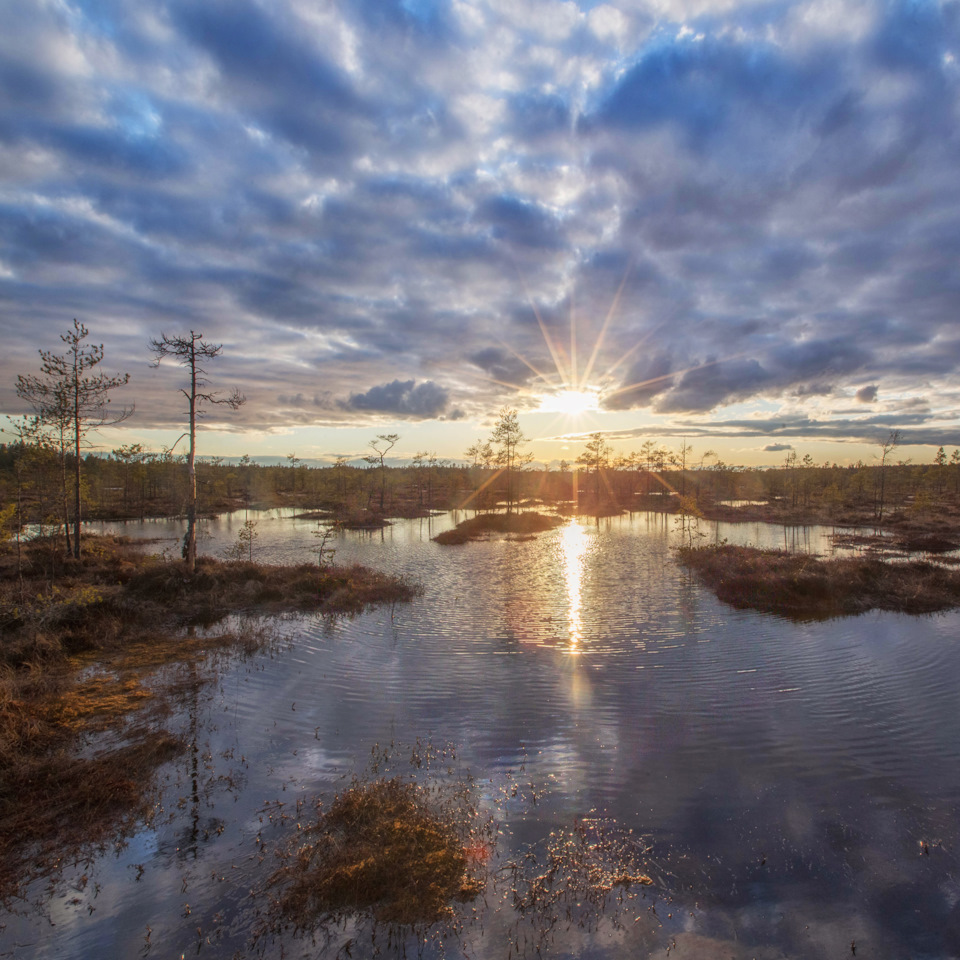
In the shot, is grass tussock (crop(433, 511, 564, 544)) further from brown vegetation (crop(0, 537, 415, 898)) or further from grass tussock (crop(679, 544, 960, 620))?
grass tussock (crop(679, 544, 960, 620))

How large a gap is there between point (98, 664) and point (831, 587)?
30.9m

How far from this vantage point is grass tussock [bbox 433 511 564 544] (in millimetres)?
49531

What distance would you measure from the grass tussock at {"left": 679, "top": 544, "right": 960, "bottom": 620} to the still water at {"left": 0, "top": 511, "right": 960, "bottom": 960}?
161cm

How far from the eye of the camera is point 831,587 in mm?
24672

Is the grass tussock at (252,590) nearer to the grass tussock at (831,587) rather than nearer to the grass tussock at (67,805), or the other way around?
the grass tussock at (67,805)

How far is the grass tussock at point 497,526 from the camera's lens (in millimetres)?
49531

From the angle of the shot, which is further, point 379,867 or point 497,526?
point 497,526

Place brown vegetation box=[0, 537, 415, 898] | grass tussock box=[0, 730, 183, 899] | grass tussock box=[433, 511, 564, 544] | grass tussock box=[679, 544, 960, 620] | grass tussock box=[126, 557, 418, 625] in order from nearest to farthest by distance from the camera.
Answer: grass tussock box=[0, 730, 183, 899], brown vegetation box=[0, 537, 415, 898], grass tussock box=[126, 557, 418, 625], grass tussock box=[679, 544, 960, 620], grass tussock box=[433, 511, 564, 544]

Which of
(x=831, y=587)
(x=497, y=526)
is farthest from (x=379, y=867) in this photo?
(x=497, y=526)

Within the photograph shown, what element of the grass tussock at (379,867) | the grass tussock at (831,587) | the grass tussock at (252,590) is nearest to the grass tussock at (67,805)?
the grass tussock at (379,867)

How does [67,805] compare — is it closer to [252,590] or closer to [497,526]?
[252,590]

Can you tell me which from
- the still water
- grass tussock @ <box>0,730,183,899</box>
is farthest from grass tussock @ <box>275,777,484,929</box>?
grass tussock @ <box>0,730,183,899</box>

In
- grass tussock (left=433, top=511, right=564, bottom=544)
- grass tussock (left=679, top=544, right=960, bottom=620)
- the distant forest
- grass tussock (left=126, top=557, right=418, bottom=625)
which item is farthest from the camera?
the distant forest

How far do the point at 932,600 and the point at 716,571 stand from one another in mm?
9489
